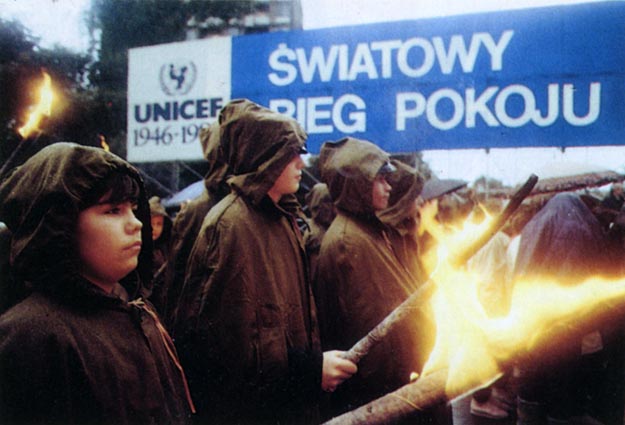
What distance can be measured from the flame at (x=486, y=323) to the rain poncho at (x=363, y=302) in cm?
142

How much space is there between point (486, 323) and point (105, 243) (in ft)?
3.89

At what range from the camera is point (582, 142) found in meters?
7.29

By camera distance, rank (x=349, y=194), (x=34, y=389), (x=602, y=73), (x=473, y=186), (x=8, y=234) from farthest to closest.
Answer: (x=473, y=186), (x=602, y=73), (x=349, y=194), (x=8, y=234), (x=34, y=389)

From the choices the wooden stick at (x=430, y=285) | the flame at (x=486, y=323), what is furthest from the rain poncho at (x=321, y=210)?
the flame at (x=486, y=323)

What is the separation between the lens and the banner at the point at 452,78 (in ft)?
23.6

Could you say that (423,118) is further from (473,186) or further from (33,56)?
(33,56)

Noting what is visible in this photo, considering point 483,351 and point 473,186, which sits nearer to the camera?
point 483,351

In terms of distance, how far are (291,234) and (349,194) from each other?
783mm

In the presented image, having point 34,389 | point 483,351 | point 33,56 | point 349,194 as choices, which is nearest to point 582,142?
point 349,194

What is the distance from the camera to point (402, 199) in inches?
Answer: 185

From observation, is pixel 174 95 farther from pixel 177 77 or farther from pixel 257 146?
pixel 257 146

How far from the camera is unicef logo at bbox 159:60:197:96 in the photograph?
9359mm

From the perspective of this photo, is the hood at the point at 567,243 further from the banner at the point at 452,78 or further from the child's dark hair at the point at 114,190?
the child's dark hair at the point at 114,190

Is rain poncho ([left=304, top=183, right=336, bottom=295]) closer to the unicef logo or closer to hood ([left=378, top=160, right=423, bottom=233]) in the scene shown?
hood ([left=378, top=160, right=423, bottom=233])
